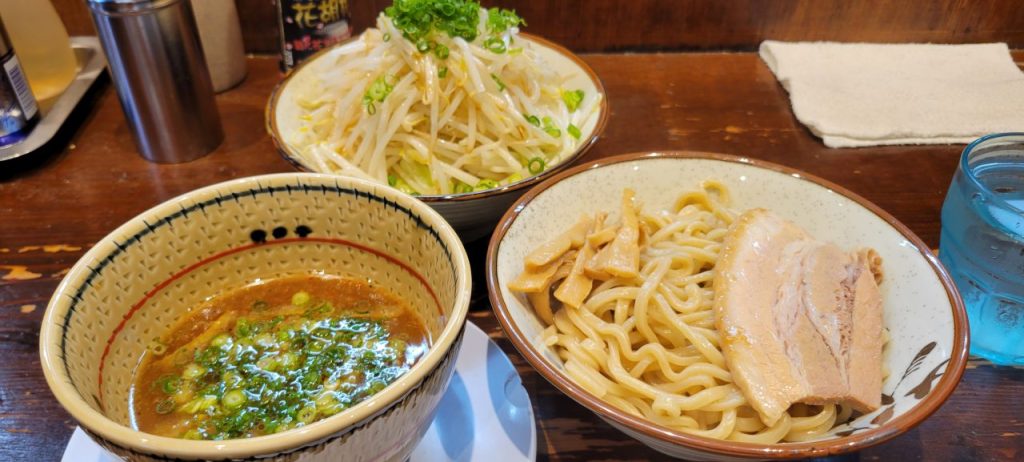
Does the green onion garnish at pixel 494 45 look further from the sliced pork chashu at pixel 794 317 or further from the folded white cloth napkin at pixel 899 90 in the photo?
the folded white cloth napkin at pixel 899 90

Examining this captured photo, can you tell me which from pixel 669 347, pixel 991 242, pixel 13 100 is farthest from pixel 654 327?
pixel 13 100

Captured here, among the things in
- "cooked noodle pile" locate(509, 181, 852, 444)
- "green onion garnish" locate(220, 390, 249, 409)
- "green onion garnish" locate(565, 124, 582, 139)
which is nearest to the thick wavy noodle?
"cooked noodle pile" locate(509, 181, 852, 444)

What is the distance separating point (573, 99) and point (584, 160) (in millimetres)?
193

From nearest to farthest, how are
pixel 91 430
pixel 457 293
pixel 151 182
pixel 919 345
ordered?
pixel 91 430 < pixel 457 293 < pixel 919 345 < pixel 151 182

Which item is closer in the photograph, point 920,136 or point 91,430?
point 91,430

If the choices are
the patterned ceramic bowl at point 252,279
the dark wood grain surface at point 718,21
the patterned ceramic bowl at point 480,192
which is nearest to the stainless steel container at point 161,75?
the patterned ceramic bowl at point 480,192

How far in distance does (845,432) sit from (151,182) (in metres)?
1.88

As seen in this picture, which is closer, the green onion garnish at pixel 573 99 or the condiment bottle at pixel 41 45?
the green onion garnish at pixel 573 99

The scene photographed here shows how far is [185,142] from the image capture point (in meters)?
2.02

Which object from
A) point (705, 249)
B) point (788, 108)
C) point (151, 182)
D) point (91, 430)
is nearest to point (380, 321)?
point (91, 430)

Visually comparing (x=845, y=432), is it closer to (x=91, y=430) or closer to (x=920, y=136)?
(x=91, y=430)

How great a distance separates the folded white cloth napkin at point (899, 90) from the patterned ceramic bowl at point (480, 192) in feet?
2.63

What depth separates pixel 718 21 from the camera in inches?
103

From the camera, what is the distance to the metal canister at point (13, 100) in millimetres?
1901
